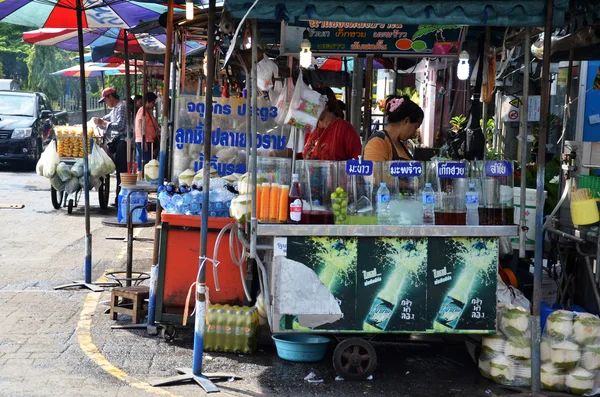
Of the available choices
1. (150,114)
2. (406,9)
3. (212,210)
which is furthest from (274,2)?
(150,114)

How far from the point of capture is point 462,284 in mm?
6035

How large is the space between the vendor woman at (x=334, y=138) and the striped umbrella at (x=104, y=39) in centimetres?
568

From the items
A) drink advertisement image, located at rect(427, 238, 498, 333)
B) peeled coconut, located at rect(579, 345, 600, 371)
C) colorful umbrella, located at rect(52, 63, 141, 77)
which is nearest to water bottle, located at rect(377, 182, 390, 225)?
drink advertisement image, located at rect(427, 238, 498, 333)

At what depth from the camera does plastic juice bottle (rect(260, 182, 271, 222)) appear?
19.3 ft

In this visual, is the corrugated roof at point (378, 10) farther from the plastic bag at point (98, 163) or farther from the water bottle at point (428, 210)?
the plastic bag at point (98, 163)

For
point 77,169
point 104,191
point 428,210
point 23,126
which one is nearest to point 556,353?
point 428,210

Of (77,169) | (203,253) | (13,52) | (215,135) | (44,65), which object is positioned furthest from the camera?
(13,52)

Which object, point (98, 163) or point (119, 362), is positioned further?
point (98, 163)

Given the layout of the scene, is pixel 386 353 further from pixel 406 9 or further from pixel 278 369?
pixel 406 9

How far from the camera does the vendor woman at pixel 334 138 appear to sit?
7.52 meters

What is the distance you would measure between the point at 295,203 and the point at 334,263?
53 cm

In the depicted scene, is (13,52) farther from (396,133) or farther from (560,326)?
(560,326)

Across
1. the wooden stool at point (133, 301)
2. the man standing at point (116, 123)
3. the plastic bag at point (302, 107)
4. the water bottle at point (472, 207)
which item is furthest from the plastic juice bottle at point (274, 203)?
the man standing at point (116, 123)

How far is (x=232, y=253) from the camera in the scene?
6473 mm
